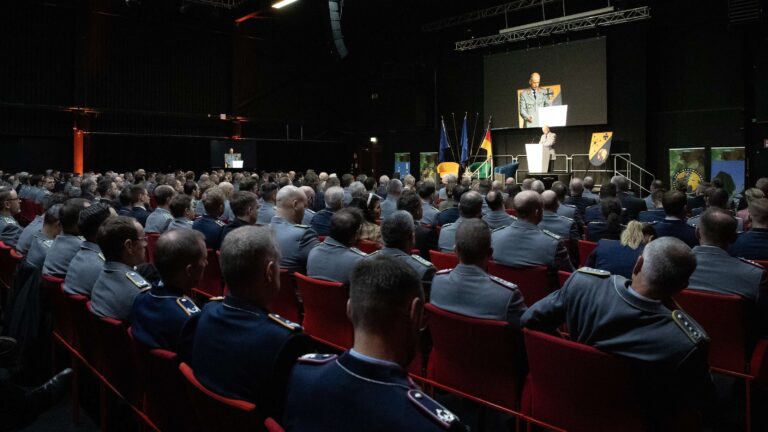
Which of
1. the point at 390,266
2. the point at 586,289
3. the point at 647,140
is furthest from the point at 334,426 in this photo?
the point at 647,140

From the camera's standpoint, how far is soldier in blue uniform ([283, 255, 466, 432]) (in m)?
1.37

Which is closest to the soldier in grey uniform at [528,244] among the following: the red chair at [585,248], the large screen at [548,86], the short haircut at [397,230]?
the red chair at [585,248]

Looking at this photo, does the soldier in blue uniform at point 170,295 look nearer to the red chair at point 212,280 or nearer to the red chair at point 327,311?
the red chair at point 327,311

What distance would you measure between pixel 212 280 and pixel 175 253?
2.39 m

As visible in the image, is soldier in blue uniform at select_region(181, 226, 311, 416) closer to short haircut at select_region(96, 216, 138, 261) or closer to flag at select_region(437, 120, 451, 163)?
short haircut at select_region(96, 216, 138, 261)

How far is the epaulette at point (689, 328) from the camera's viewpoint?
2143 mm

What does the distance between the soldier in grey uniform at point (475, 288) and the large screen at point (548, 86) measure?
13381mm

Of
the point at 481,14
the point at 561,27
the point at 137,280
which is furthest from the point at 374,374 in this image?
the point at 481,14

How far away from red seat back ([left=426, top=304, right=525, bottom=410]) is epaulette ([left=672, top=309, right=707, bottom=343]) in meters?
0.73

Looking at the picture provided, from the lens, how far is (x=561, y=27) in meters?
15.2

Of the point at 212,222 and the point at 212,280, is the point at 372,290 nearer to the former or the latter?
the point at 212,280

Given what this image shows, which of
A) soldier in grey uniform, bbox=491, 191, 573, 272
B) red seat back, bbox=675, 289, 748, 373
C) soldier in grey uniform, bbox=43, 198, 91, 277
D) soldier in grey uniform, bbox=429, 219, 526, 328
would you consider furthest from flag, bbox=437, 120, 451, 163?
soldier in grey uniform, bbox=429, 219, 526, 328

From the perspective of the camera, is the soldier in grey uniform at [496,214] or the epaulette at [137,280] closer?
the epaulette at [137,280]

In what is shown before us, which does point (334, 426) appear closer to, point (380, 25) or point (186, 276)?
point (186, 276)
